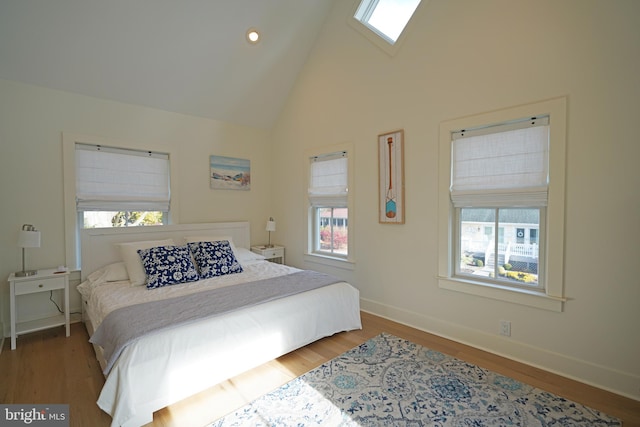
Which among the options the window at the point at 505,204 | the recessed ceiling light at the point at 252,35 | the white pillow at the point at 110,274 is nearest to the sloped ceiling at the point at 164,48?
the recessed ceiling light at the point at 252,35

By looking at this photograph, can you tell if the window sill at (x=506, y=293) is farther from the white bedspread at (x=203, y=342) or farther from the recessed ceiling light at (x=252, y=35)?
the recessed ceiling light at (x=252, y=35)

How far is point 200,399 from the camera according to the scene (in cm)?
202

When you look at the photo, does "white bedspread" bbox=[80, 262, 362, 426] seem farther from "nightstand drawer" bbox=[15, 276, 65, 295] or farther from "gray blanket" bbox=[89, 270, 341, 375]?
"nightstand drawer" bbox=[15, 276, 65, 295]

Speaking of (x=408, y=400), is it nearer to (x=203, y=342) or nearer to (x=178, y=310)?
(x=203, y=342)

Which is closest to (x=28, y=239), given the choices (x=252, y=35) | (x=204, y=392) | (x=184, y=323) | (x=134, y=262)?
(x=134, y=262)

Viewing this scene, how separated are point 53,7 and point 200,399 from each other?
132 inches

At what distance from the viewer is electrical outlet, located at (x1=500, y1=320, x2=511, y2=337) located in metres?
2.52

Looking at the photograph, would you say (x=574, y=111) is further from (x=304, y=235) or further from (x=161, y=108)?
(x=161, y=108)

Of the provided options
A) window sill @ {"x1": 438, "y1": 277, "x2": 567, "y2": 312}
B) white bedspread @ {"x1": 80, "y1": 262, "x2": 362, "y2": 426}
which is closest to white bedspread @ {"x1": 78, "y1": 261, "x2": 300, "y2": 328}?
white bedspread @ {"x1": 80, "y1": 262, "x2": 362, "y2": 426}

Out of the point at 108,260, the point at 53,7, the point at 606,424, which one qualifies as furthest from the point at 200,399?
the point at 53,7

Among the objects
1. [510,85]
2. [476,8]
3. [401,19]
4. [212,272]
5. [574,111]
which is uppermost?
[401,19]

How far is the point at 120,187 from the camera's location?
3.53m

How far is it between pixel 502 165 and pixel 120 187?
3940mm

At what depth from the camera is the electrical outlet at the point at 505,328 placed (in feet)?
8.28
